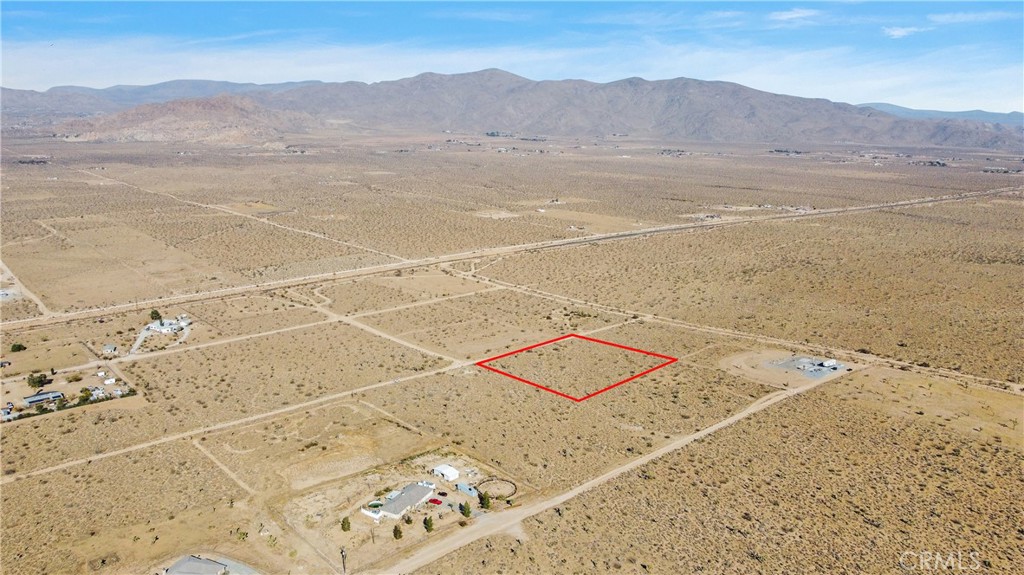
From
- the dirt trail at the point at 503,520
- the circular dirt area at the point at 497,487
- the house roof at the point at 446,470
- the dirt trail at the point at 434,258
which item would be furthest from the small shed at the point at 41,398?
the circular dirt area at the point at 497,487

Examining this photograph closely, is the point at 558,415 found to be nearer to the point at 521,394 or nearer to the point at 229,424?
the point at 521,394

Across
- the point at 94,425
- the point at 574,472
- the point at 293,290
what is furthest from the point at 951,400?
the point at 293,290

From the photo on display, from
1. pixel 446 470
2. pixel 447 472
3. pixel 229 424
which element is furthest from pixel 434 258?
pixel 447 472

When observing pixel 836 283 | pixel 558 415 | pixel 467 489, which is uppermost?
pixel 836 283

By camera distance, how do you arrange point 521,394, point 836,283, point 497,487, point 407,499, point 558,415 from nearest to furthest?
1. point 407,499
2. point 497,487
3. point 558,415
4. point 521,394
5. point 836,283

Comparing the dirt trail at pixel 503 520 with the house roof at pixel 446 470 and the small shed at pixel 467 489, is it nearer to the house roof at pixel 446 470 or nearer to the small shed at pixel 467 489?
the small shed at pixel 467 489

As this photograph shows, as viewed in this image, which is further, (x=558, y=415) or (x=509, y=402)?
(x=509, y=402)
